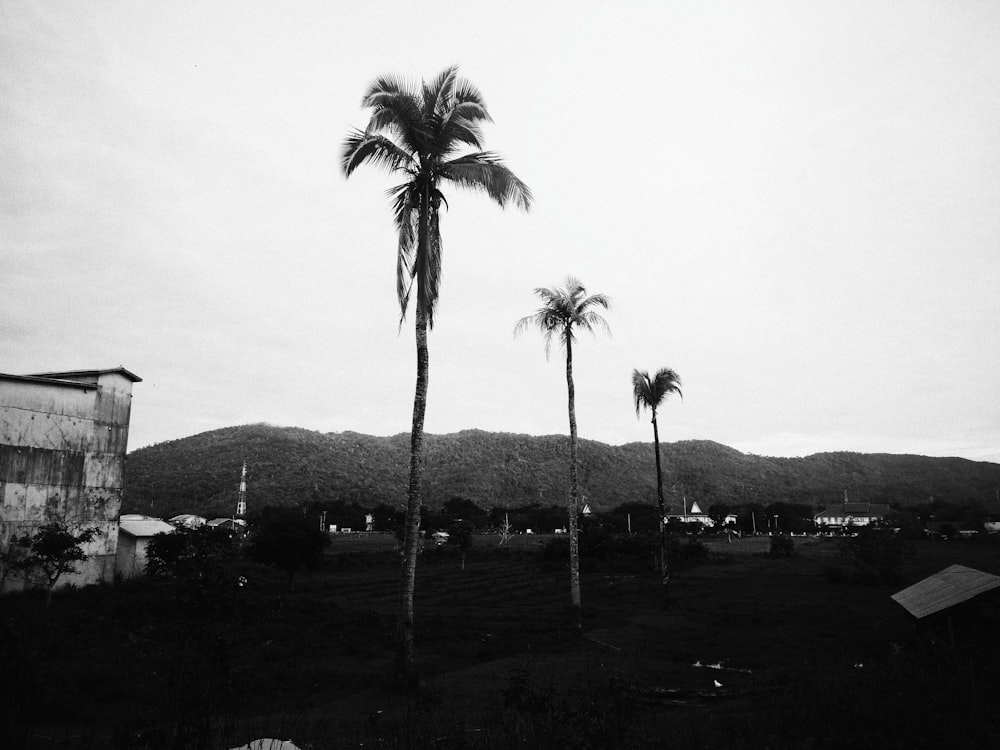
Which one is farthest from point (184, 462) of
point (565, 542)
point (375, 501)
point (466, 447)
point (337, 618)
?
point (337, 618)

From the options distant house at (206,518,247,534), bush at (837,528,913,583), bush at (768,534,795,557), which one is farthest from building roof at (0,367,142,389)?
bush at (768,534,795,557)

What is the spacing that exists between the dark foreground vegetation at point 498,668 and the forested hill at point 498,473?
72274mm

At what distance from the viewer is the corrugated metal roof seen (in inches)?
637

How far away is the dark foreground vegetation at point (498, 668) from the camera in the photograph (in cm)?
712

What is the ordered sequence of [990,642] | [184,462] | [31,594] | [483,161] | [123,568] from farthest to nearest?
[184,462] < [123,568] < [31,594] < [483,161] < [990,642]

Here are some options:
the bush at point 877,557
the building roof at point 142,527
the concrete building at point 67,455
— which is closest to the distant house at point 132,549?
the building roof at point 142,527

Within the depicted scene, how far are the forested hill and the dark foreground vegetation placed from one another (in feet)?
237

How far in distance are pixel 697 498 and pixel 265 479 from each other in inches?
3829

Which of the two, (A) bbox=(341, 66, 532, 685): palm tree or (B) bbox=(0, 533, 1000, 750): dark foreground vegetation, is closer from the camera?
(B) bbox=(0, 533, 1000, 750): dark foreground vegetation

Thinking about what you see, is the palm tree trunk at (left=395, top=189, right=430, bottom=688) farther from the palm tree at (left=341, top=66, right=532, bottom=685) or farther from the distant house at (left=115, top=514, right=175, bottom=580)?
the distant house at (left=115, top=514, right=175, bottom=580)

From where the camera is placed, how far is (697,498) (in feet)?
485

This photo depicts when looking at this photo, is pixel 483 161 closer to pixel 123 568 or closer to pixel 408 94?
pixel 408 94

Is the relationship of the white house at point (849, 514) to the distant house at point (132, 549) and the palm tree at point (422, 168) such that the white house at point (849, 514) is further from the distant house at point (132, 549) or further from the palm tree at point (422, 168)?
the palm tree at point (422, 168)

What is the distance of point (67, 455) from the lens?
1174 inches
